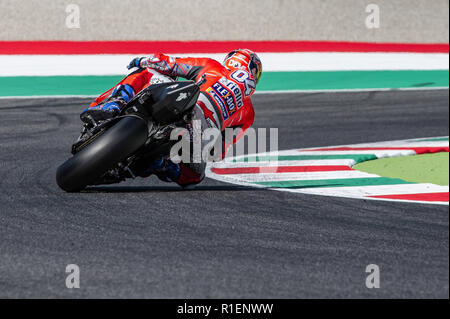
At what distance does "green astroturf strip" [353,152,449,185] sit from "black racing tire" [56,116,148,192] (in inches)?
124

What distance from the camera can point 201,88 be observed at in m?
7.21

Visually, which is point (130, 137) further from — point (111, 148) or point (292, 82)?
point (292, 82)

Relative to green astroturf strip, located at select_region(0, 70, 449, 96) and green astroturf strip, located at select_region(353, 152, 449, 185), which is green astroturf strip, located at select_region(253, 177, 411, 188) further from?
green astroturf strip, located at select_region(0, 70, 449, 96)

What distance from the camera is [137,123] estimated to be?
6.36m

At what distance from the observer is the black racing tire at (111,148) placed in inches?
246

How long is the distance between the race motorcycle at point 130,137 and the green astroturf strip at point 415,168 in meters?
2.78

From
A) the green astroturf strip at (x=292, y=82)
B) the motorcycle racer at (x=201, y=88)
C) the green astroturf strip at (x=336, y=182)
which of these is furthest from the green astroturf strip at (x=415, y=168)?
the green astroturf strip at (x=292, y=82)

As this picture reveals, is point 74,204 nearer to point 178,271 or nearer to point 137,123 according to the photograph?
point 137,123

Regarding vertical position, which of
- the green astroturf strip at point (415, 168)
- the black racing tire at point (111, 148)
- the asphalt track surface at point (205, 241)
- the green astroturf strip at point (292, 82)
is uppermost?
the green astroturf strip at point (292, 82)

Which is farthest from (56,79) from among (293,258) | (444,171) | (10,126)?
(293,258)

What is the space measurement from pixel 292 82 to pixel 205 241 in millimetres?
9721

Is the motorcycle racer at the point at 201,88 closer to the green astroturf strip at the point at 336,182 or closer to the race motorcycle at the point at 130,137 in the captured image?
the race motorcycle at the point at 130,137

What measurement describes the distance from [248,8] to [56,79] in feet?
18.1

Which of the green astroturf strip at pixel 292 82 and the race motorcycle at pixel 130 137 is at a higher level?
A: the green astroturf strip at pixel 292 82
